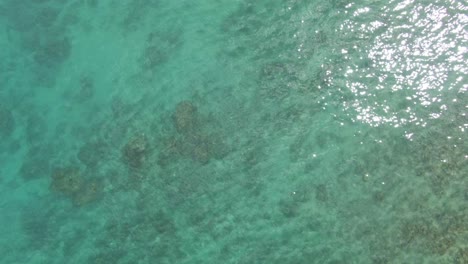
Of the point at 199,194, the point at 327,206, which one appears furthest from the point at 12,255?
the point at 327,206

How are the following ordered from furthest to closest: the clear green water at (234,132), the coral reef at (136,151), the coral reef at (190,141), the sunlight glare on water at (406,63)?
1. the coral reef at (136,151)
2. the coral reef at (190,141)
3. the sunlight glare on water at (406,63)
4. the clear green water at (234,132)

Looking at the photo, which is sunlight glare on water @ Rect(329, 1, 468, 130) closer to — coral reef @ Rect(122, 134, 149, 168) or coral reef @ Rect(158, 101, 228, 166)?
coral reef @ Rect(158, 101, 228, 166)

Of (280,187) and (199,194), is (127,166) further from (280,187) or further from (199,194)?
(280,187)

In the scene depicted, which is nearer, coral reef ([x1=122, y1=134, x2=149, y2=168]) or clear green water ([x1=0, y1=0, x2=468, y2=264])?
clear green water ([x1=0, y1=0, x2=468, y2=264])

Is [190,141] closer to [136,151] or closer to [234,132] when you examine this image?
[234,132]

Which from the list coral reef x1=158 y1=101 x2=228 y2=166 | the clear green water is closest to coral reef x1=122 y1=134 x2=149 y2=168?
the clear green water

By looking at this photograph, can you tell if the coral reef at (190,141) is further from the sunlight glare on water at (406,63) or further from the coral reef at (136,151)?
the sunlight glare on water at (406,63)

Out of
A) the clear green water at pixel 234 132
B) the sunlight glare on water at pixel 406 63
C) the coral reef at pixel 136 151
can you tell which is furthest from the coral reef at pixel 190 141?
the sunlight glare on water at pixel 406 63
